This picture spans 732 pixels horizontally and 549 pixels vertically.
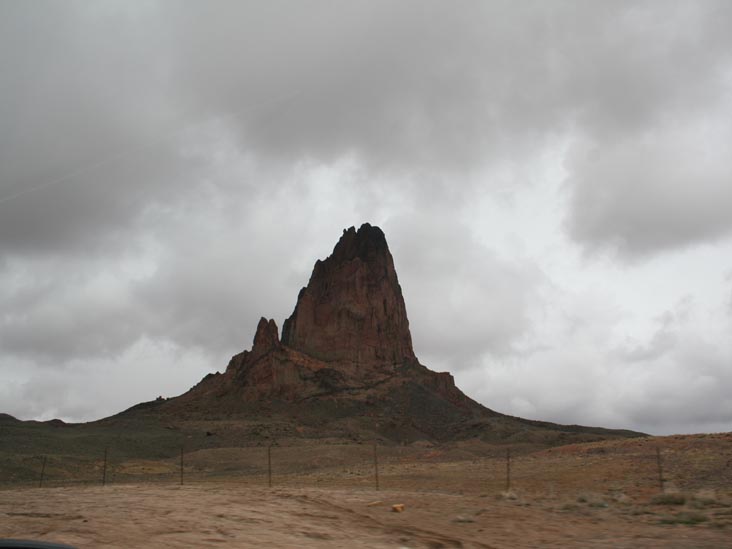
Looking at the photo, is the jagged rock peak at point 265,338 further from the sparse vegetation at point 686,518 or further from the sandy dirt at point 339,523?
the sparse vegetation at point 686,518

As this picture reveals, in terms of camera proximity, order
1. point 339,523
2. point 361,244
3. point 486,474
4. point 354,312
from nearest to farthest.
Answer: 1. point 339,523
2. point 486,474
3. point 354,312
4. point 361,244

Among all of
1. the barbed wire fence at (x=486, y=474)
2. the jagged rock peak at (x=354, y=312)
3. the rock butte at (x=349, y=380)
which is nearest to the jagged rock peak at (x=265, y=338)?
the rock butte at (x=349, y=380)

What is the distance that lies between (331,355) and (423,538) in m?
144

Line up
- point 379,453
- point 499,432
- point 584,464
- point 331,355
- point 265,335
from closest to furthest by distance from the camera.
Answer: point 584,464 → point 379,453 → point 499,432 → point 265,335 → point 331,355

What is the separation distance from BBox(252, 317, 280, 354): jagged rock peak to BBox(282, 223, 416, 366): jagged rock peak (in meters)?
14.9

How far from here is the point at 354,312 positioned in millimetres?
162875

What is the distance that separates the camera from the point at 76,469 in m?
58.7

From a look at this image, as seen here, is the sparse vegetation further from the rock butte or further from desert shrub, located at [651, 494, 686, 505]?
the rock butte

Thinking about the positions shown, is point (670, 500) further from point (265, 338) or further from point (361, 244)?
point (361, 244)

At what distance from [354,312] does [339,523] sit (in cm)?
14800

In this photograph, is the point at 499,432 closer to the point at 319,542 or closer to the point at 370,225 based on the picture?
the point at 370,225

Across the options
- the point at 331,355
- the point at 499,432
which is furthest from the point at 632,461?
the point at 331,355

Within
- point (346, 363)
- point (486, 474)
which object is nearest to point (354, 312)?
point (346, 363)

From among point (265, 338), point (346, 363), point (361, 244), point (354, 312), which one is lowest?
point (346, 363)
